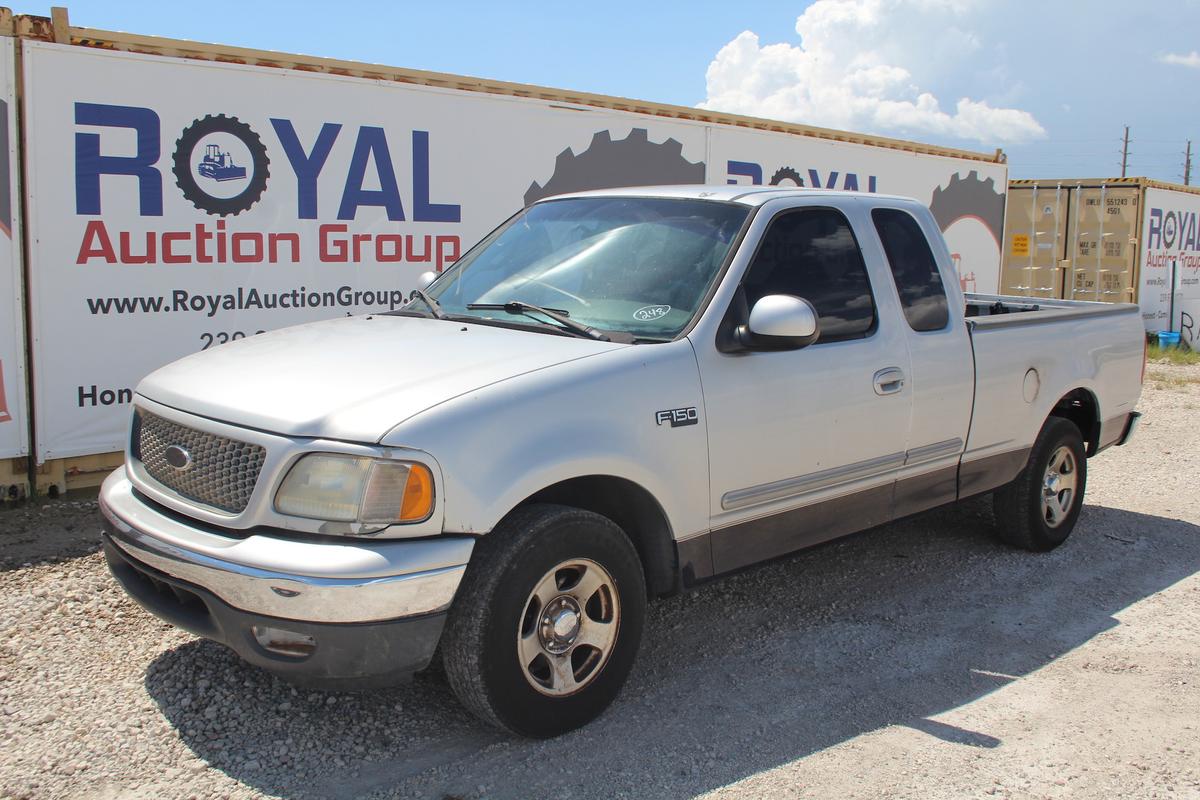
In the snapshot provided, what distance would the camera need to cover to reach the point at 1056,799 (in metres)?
3.36

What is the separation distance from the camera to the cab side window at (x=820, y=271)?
4.34m

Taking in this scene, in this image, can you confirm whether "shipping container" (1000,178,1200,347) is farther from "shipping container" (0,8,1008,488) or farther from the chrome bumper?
the chrome bumper

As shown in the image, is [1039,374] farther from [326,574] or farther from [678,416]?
[326,574]

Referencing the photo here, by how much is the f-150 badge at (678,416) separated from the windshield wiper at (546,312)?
356 mm

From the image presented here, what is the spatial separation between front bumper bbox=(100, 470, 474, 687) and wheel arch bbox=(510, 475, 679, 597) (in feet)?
2.16

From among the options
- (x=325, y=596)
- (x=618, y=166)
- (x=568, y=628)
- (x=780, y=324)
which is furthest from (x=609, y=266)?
(x=618, y=166)

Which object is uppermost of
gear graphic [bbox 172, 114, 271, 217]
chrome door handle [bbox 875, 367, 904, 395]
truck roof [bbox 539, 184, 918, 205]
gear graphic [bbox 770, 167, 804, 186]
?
gear graphic [bbox 770, 167, 804, 186]

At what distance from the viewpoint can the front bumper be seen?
3.06 meters

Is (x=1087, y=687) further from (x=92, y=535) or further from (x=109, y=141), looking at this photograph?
(x=109, y=141)

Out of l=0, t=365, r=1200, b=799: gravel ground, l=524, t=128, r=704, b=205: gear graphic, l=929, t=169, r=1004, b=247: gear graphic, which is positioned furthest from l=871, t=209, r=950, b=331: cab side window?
l=929, t=169, r=1004, b=247: gear graphic

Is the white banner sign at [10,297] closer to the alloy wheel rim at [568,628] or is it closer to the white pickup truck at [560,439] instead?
the white pickup truck at [560,439]

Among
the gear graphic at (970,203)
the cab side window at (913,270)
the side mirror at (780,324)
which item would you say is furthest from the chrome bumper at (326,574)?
the gear graphic at (970,203)

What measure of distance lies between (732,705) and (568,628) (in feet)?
2.74

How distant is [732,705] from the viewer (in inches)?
157
